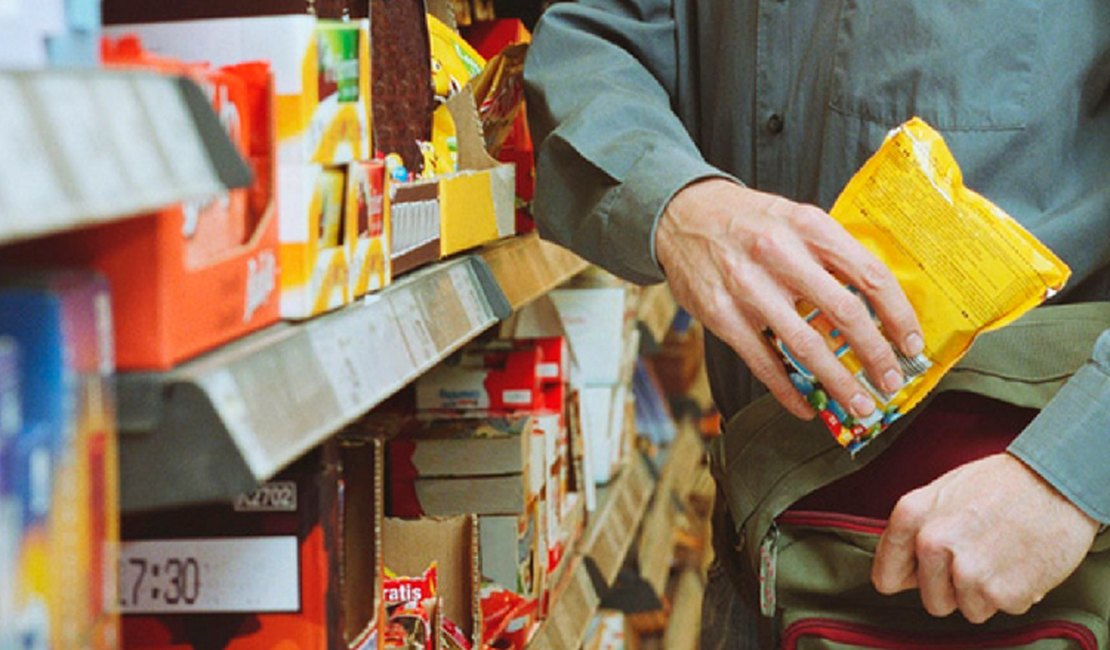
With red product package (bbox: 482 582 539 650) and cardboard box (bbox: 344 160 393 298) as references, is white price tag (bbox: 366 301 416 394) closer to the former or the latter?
cardboard box (bbox: 344 160 393 298)

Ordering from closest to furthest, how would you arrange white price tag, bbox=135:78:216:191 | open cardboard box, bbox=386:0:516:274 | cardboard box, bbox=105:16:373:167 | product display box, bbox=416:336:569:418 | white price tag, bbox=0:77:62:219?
white price tag, bbox=0:77:62:219, white price tag, bbox=135:78:216:191, cardboard box, bbox=105:16:373:167, open cardboard box, bbox=386:0:516:274, product display box, bbox=416:336:569:418

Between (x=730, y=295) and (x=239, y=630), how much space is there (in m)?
0.53

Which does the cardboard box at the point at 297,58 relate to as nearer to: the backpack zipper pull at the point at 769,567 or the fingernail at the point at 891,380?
the fingernail at the point at 891,380

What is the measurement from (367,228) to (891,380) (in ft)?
1.63

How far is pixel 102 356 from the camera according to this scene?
0.59 meters

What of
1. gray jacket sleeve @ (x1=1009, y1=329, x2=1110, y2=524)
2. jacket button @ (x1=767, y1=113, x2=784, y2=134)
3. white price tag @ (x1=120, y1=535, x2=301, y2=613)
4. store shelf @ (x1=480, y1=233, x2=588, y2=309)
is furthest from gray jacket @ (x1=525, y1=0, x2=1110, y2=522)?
white price tag @ (x1=120, y1=535, x2=301, y2=613)

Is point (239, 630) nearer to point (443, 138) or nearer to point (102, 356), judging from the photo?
point (102, 356)

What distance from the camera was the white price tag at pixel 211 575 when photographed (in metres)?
0.91

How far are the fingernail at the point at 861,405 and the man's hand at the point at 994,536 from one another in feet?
0.29

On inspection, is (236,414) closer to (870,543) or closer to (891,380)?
(891,380)

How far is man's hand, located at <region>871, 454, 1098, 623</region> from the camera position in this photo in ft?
3.84

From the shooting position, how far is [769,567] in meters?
1.37

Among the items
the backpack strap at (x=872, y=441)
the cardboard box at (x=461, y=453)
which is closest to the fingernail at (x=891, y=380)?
the backpack strap at (x=872, y=441)

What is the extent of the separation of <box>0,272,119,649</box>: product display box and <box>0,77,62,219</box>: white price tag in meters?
0.07
